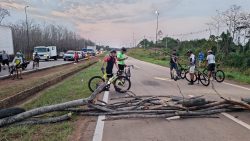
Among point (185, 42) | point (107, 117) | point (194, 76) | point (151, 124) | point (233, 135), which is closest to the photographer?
point (233, 135)

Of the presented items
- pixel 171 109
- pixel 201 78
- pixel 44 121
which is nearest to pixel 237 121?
pixel 171 109

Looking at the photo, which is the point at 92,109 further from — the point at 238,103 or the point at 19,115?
the point at 238,103

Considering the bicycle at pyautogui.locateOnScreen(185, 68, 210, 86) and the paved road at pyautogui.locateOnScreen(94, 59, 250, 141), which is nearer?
the paved road at pyautogui.locateOnScreen(94, 59, 250, 141)

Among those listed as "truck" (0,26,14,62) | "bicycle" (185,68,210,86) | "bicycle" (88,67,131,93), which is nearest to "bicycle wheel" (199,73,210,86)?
"bicycle" (185,68,210,86)

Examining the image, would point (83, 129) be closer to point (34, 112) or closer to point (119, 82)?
point (34, 112)

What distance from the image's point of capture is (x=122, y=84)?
547 inches

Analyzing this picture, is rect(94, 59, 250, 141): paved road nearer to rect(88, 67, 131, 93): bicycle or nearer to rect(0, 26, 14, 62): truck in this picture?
rect(88, 67, 131, 93): bicycle

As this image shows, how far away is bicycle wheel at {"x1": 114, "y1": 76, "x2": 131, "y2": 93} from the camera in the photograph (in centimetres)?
1372

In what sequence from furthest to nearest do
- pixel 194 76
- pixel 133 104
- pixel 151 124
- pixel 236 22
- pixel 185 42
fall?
pixel 185 42 → pixel 236 22 → pixel 194 76 → pixel 133 104 → pixel 151 124

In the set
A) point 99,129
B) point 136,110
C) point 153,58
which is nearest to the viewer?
point 99,129

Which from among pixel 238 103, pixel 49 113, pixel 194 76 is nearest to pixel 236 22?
pixel 194 76

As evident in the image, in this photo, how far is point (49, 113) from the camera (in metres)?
9.05

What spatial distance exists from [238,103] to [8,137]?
6016 millimetres

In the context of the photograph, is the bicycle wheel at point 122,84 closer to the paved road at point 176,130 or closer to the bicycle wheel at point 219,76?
the paved road at point 176,130
